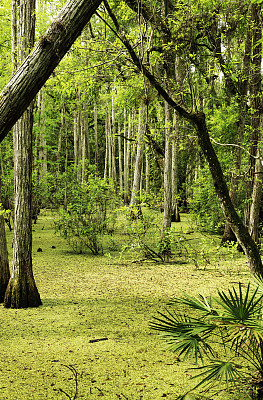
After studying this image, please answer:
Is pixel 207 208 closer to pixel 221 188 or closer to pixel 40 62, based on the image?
pixel 221 188

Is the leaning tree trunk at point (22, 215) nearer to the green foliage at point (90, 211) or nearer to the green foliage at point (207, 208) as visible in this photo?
the green foliage at point (90, 211)

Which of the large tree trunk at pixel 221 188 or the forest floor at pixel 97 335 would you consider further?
the large tree trunk at pixel 221 188

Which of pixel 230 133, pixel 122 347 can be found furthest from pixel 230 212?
pixel 230 133

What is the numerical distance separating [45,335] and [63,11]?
341cm

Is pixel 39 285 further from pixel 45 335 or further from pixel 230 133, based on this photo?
pixel 230 133

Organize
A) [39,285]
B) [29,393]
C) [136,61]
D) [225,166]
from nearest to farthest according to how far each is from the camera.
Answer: [29,393], [136,61], [39,285], [225,166]

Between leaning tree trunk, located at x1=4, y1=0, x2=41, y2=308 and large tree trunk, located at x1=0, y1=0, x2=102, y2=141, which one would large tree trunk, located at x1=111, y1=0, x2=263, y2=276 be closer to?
Result: leaning tree trunk, located at x1=4, y1=0, x2=41, y2=308

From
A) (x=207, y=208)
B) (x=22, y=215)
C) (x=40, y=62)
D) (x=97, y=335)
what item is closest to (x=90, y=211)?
(x=22, y=215)

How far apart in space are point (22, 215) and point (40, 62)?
3.25m

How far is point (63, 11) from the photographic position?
2.04 m

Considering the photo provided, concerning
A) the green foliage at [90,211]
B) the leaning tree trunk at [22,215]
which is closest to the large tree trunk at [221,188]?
the leaning tree trunk at [22,215]

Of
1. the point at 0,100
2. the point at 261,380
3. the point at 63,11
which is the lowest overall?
the point at 261,380

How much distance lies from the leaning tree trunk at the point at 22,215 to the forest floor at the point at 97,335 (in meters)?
0.23

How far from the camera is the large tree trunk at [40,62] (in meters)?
1.95
